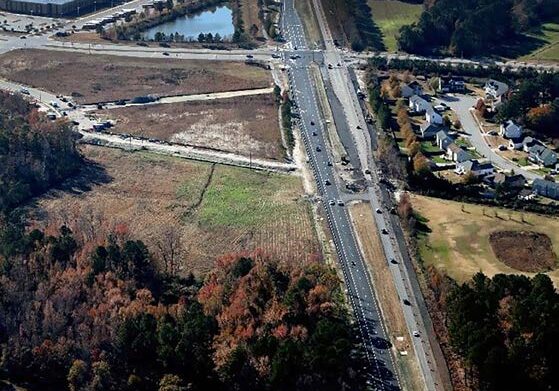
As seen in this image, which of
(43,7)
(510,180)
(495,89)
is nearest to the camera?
(510,180)

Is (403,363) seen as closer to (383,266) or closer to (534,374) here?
(534,374)

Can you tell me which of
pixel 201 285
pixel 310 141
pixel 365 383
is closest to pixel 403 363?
pixel 365 383

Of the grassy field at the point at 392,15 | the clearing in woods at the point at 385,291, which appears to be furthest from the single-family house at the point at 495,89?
the clearing in woods at the point at 385,291

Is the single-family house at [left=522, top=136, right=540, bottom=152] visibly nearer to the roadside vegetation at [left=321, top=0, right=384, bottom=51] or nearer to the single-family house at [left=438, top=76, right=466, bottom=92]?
the single-family house at [left=438, top=76, right=466, bottom=92]

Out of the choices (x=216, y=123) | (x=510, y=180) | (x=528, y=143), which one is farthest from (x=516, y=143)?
(x=216, y=123)

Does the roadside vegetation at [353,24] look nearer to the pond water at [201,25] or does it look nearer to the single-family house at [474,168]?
the pond water at [201,25]

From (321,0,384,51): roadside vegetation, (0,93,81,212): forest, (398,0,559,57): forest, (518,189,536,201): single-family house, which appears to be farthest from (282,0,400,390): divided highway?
(0,93,81,212): forest

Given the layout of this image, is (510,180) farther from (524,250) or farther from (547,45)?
(547,45)
